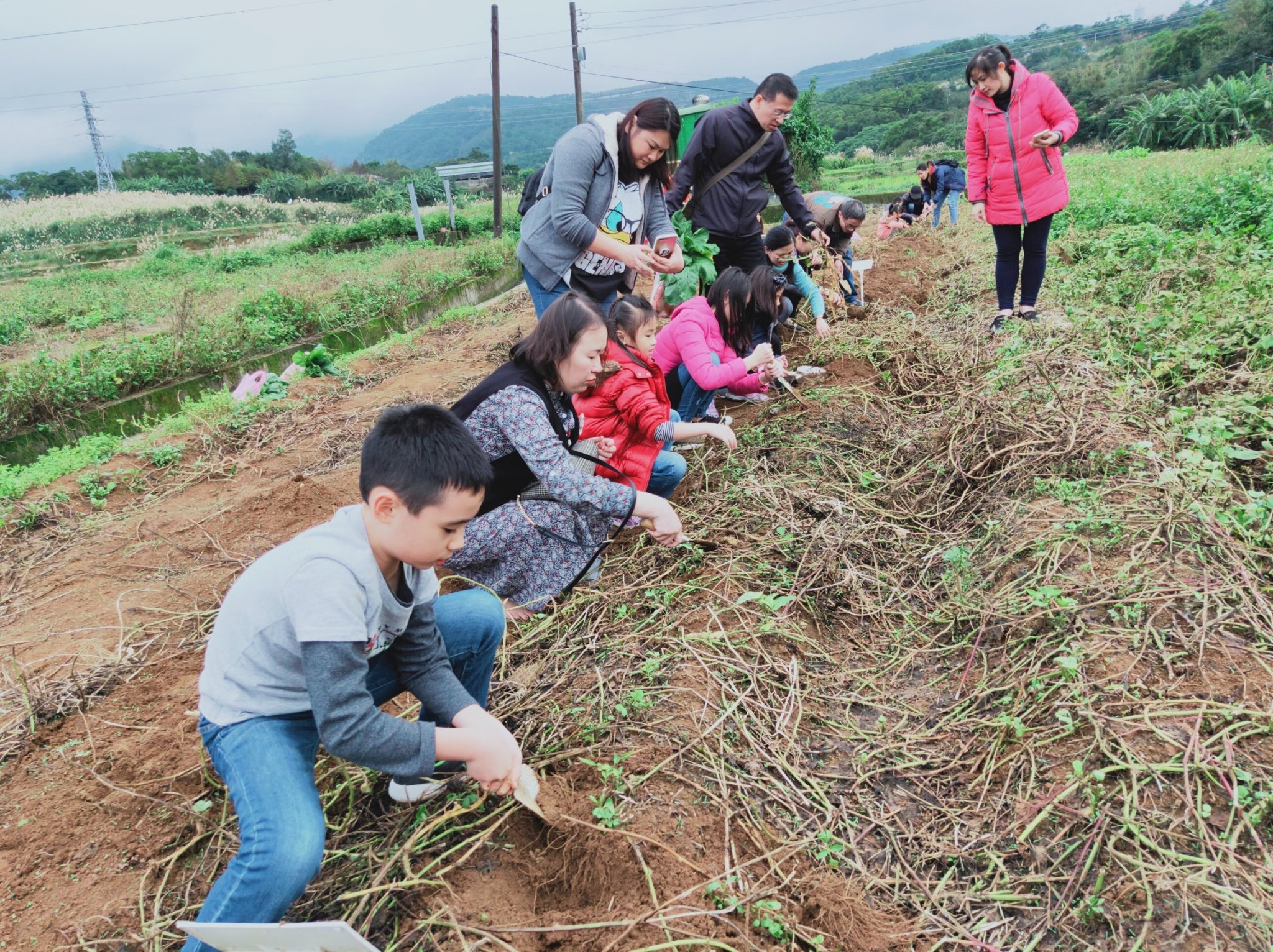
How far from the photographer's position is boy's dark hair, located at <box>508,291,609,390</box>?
7.66 feet

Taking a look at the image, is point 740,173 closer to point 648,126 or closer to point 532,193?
point 648,126

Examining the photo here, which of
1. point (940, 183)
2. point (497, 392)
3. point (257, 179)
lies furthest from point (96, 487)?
point (257, 179)

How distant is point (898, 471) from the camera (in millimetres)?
3273

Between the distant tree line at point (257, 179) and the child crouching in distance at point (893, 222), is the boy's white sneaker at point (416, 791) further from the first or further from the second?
the distant tree line at point (257, 179)

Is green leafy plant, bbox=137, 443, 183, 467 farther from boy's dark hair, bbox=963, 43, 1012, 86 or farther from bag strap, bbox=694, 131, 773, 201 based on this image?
boy's dark hair, bbox=963, 43, 1012, 86

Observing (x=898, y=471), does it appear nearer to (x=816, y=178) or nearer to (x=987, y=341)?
(x=987, y=341)

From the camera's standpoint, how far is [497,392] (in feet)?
8.00

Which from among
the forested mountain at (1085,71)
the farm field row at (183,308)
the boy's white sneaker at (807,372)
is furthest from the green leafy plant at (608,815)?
the forested mountain at (1085,71)

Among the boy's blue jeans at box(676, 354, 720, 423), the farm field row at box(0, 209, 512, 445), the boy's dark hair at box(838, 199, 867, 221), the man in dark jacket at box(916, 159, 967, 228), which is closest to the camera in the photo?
the boy's blue jeans at box(676, 354, 720, 423)

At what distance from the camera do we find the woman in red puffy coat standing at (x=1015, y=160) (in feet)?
13.5

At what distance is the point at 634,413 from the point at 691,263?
7.46 feet

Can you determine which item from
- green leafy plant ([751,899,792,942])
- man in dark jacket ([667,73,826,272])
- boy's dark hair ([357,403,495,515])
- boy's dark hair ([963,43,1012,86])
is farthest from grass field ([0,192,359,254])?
green leafy plant ([751,899,792,942])

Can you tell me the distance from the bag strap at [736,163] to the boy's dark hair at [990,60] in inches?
44.2

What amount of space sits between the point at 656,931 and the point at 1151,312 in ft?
14.1
